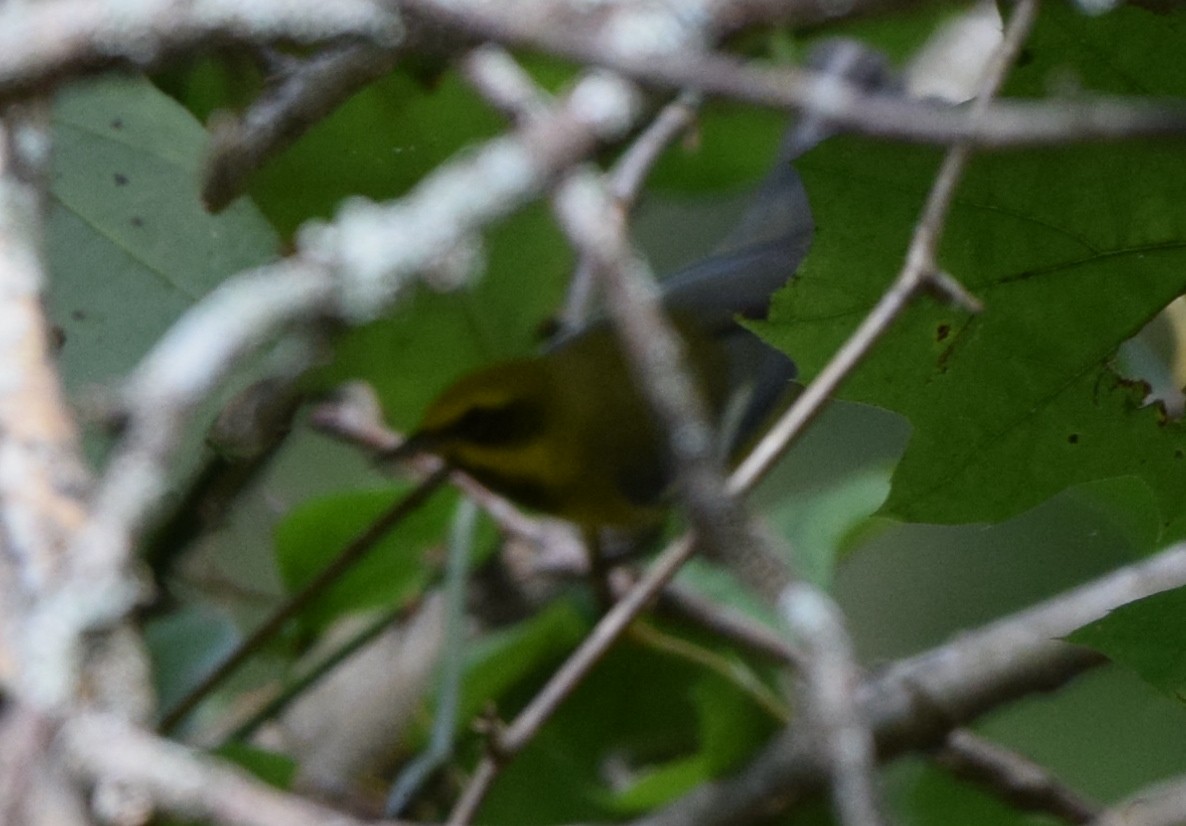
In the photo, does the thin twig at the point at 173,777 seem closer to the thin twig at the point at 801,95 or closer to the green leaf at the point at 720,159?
the thin twig at the point at 801,95

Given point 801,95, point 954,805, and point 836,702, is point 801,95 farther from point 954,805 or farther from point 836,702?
point 954,805

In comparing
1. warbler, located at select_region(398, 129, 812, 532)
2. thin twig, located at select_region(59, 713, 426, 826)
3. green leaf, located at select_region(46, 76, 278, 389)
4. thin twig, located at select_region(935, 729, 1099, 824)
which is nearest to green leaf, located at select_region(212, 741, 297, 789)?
green leaf, located at select_region(46, 76, 278, 389)

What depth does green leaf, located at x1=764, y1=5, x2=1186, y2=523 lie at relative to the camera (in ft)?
2.36

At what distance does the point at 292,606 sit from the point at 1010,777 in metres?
0.62

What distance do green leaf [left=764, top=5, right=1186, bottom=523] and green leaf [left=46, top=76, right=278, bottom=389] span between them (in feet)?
1.18

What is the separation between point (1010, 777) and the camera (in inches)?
49.2

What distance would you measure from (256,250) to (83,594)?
49cm

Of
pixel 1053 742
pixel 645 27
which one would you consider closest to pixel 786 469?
Result: pixel 1053 742

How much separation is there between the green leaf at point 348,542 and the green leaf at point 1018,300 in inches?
25.9

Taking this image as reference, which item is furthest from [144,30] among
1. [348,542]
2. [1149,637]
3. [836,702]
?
[348,542]

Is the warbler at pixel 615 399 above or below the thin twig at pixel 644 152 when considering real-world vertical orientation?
below

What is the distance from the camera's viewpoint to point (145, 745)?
44 cm

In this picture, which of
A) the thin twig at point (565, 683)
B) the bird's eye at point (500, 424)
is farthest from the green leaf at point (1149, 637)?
the bird's eye at point (500, 424)

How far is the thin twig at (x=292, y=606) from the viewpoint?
3.72ft
